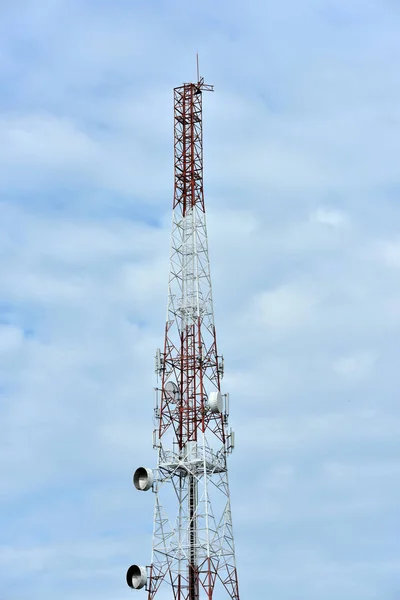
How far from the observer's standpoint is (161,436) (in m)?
128

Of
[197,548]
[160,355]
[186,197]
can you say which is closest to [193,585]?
[197,548]

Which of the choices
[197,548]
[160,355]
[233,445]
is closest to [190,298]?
[160,355]

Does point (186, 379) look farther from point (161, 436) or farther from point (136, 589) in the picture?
point (136, 589)

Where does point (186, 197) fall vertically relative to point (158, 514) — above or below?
above

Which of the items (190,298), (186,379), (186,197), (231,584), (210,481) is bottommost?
(231,584)

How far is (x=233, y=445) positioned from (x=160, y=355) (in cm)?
1168

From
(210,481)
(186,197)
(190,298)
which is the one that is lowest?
(210,481)

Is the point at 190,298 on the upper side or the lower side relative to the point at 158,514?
upper

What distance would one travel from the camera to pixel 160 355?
130500 mm

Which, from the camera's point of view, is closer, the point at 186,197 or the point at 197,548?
the point at 197,548

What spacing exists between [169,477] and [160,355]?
12.2m

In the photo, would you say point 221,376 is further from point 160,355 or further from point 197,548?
point 197,548

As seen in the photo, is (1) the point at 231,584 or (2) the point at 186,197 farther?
(2) the point at 186,197

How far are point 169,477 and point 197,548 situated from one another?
8039 millimetres
